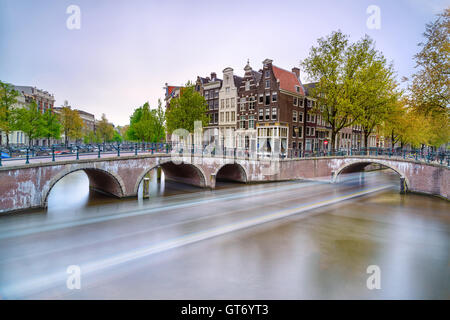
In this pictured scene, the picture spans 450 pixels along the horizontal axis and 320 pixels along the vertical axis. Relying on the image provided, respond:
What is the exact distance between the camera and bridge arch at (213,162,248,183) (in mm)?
28419

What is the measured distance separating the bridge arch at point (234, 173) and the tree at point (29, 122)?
1129 inches

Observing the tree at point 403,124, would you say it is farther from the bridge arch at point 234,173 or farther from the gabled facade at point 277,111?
the bridge arch at point 234,173

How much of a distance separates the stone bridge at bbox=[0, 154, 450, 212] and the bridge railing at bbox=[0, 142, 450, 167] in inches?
24.1

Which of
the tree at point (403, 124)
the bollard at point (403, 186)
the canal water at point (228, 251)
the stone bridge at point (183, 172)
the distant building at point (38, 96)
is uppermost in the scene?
the distant building at point (38, 96)

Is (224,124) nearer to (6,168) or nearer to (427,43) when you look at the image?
(427,43)

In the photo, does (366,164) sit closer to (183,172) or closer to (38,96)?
(183,172)

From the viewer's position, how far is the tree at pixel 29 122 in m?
35.5

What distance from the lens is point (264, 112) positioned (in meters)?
40.2

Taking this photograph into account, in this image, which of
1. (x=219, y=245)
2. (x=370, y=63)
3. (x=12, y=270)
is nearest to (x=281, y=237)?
(x=219, y=245)

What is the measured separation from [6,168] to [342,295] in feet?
54.3

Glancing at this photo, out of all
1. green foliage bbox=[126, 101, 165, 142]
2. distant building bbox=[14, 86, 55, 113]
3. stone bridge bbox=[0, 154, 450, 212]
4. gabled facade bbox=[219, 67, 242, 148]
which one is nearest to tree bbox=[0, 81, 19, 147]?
stone bridge bbox=[0, 154, 450, 212]

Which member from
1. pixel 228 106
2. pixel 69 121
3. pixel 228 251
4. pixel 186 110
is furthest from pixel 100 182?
pixel 69 121

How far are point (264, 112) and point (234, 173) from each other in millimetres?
14280

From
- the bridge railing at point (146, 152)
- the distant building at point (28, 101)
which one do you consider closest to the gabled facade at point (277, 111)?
the bridge railing at point (146, 152)
